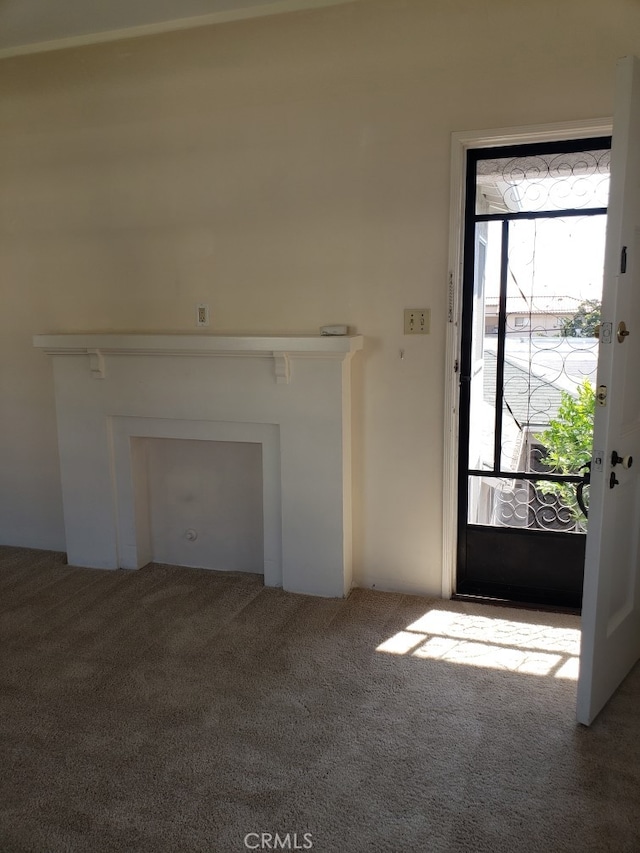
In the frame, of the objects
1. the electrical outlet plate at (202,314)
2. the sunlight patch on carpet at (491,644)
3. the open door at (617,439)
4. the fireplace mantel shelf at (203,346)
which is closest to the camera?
the open door at (617,439)

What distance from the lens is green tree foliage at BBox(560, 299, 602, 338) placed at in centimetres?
277

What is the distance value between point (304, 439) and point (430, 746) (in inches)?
55.9

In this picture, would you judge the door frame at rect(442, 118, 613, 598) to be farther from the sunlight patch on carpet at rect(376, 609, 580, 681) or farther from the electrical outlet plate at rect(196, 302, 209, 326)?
the electrical outlet plate at rect(196, 302, 209, 326)

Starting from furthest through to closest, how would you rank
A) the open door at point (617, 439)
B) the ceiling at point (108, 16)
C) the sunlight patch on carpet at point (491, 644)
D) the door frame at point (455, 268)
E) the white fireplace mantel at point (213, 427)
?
the white fireplace mantel at point (213, 427)
the ceiling at point (108, 16)
the door frame at point (455, 268)
the sunlight patch on carpet at point (491, 644)
the open door at point (617, 439)

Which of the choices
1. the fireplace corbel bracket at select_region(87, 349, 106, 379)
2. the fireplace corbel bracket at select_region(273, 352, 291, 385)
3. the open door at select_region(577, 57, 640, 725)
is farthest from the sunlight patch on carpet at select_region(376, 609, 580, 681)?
the fireplace corbel bracket at select_region(87, 349, 106, 379)

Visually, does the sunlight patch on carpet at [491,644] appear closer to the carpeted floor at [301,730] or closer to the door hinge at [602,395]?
the carpeted floor at [301,730]

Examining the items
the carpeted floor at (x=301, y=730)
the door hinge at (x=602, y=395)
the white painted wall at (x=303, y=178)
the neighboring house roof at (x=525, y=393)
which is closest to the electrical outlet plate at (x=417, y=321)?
the white painted wall at (x=303, y=178)

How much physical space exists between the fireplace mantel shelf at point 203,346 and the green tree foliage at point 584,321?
89 cm

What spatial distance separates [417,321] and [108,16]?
6.19 feet

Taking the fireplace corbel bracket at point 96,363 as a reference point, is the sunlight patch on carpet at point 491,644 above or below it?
below

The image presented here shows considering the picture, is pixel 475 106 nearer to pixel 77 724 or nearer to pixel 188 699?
pixel 188 699

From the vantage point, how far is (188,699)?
2.29 metres

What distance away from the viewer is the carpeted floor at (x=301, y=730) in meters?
1.73

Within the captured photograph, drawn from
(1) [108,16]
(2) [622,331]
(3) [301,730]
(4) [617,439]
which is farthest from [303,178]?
(3) [301,730]
